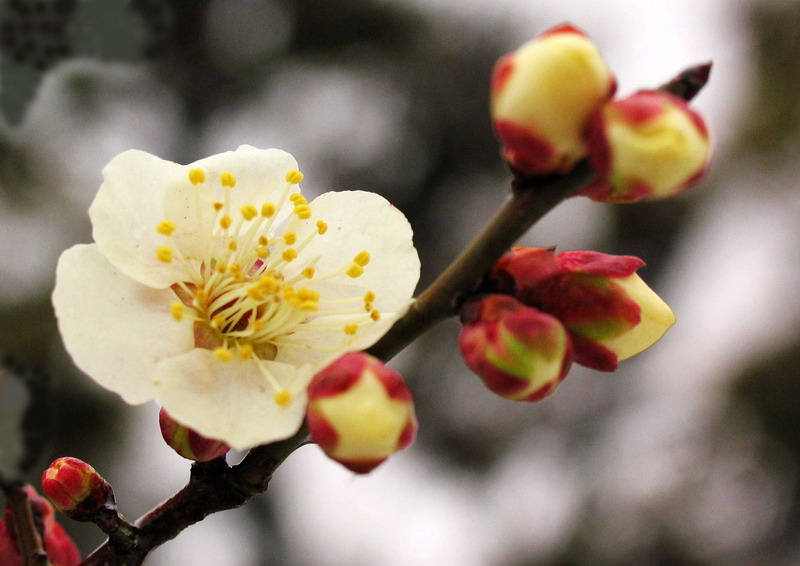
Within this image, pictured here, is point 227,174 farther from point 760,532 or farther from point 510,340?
point 760,532

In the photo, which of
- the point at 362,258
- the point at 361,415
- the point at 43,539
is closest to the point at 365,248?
the point at 362,258

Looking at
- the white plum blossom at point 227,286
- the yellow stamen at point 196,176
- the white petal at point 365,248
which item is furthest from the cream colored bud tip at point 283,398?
the yellow stamen at point 196,176

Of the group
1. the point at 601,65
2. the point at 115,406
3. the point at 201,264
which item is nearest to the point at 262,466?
the point at 201,264

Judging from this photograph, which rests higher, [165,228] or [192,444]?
[165,228]

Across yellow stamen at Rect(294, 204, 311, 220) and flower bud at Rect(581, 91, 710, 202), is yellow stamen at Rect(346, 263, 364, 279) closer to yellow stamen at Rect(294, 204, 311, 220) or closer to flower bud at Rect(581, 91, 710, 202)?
yellow stamen at Rect(294, 204, 311, 220)

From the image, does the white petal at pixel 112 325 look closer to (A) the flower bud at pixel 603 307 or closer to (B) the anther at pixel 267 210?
(B) the anther at pixel 267 210

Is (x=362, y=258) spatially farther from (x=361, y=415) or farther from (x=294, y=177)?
(x=361, y=415)
